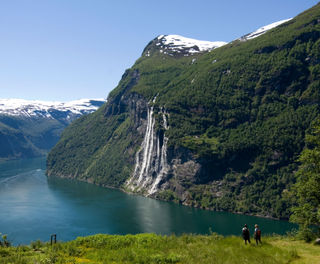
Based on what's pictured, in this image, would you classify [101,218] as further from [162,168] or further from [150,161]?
[150,161]

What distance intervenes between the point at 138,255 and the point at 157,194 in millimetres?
134814

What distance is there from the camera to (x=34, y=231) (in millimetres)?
102250

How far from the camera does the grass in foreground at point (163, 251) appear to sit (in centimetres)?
2084

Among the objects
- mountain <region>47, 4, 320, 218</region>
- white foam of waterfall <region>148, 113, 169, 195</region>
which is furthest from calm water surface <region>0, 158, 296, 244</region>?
mountain <region>47, 4, 320, 218</region>

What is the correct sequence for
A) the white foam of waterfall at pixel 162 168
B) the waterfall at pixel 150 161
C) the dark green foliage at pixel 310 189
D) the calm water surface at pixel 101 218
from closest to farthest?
1. the dark green foliage at pixel 310 189
2. the calm water surface at pixel 101 218
3. the white foam of waterfall at pixel 162 168
4. the waterfall at pixel 150 161

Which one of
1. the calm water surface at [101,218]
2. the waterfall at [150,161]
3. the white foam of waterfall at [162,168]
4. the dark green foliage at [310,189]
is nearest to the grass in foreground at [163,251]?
the dark green foliage at [310,189]

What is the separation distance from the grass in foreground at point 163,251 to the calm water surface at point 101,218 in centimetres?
6954

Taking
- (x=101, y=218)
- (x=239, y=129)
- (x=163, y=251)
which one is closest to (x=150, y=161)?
(x=239, y=129)

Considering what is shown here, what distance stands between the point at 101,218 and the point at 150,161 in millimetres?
57409

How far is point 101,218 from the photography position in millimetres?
121125

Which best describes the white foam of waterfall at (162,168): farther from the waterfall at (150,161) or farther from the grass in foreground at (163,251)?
the grass in foreground at (163,251)

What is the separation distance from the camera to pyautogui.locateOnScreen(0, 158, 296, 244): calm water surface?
10225 cm

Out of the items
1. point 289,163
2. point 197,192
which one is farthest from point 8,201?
point 289,163

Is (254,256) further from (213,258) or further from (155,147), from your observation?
(155,147)
